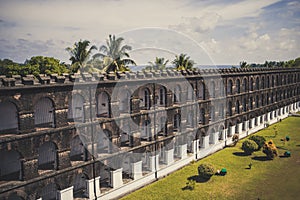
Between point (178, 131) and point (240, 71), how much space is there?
20340 millimetres

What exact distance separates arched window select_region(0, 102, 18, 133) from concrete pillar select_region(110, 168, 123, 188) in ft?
37.0

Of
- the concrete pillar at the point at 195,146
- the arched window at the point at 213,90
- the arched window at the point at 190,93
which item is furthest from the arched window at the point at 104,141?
the arched window at the point at 213,90

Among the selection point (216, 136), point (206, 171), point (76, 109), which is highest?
point (76, 109)

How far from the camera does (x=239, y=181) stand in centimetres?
3481

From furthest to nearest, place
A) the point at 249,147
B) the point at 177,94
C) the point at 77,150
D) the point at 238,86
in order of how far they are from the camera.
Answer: the point at 238,86 < the point at 249,147 < the point at 177,94 < the point at 77,150

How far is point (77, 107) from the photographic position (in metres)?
28.7

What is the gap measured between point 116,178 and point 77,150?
530 cm

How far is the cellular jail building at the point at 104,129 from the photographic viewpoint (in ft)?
78.4

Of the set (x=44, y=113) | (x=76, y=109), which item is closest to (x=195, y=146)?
(x=76, y=109)

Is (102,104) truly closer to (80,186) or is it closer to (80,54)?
(80,186)

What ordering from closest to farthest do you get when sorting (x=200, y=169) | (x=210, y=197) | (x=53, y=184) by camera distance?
(x=53, y=184)
(x=210, y=197)
(x=200, y=169)

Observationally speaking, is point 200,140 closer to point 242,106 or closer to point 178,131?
point 178,131

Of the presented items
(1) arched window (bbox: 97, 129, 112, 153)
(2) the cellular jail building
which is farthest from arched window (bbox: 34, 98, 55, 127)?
(1) arched window (bbox: 97, 129, 112, 153)

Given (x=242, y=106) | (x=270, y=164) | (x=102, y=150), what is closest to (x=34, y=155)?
(x=102, y=150)
